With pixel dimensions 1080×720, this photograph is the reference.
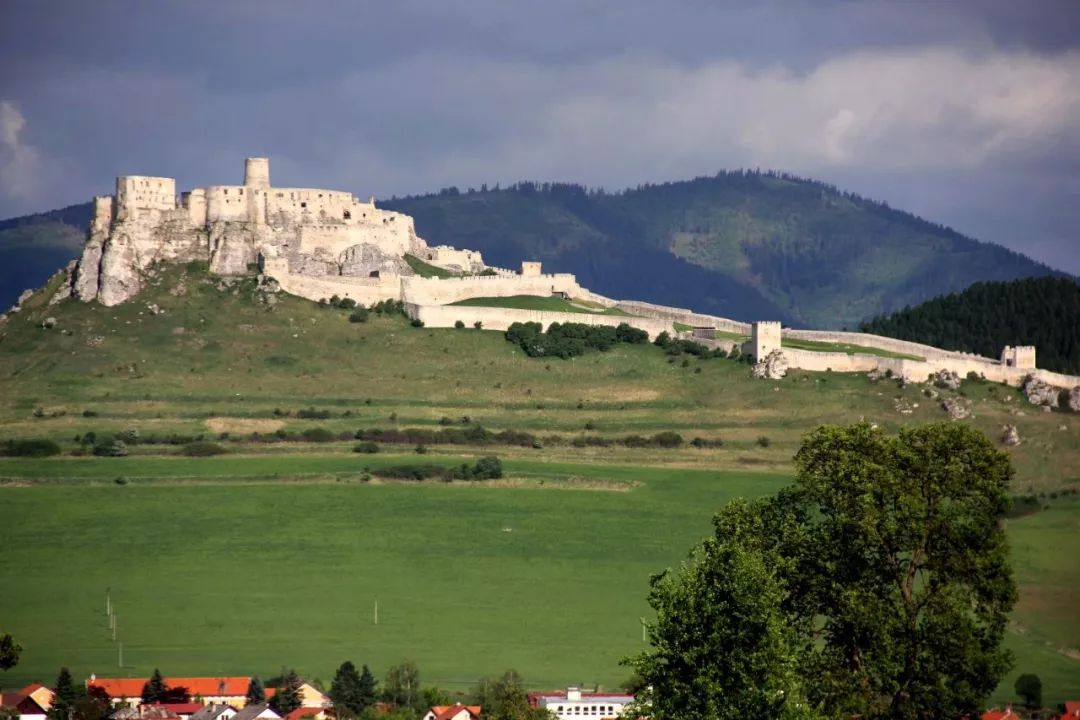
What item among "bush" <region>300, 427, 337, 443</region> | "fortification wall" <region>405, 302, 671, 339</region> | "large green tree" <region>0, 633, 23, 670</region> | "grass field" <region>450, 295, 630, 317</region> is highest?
"grass field" <region>450, 295, 630, 317</region>

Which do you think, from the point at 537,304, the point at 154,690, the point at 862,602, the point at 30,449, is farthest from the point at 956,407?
the point at 862,602

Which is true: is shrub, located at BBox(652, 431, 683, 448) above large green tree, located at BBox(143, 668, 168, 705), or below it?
above

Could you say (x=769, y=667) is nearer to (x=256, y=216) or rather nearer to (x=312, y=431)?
(x=312, y=431)

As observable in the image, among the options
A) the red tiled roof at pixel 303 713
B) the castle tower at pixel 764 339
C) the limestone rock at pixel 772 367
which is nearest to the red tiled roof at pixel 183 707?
the red tiled roof at pixel 303 713

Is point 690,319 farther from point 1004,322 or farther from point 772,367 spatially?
point 1004,322

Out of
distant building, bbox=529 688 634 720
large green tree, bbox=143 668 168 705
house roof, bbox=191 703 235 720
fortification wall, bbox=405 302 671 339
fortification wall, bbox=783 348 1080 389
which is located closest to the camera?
house roof, bbox=191 703 235 720

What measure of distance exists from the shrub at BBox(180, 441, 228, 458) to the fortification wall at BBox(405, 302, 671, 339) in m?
20.3

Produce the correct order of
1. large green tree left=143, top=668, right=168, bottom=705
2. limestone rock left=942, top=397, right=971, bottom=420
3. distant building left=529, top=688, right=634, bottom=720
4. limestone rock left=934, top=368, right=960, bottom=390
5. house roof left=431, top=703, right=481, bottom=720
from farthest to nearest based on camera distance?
1. limestone rock left=934, top=368, right=960, bottom=390
2. limestone rock left=942, top=397, right=971, bottom=420
3. large green tree left=143, top=668, right=168, bottom=705
4. distant building left=529, top=688, right=634, bottom=720
5. house roof left=431, top=703, right=481, bottom=720

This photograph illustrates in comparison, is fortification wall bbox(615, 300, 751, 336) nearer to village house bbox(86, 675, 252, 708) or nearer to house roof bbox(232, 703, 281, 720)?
village house bbox(86, 675, 252, 708)

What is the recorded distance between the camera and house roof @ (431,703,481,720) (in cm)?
5912

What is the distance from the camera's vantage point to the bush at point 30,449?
98.2 m

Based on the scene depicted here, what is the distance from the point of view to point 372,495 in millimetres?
93125

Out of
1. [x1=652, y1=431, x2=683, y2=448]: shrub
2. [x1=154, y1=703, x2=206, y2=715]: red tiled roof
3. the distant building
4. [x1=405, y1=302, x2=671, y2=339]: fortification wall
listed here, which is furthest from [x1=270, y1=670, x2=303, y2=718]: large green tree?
[x1=405, y1=302, x2=671, y2=339]: fortification wall

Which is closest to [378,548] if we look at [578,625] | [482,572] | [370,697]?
[482,572]
